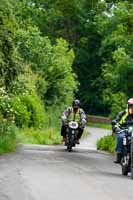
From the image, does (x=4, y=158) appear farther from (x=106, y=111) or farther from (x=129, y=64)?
(x=106, y=111)

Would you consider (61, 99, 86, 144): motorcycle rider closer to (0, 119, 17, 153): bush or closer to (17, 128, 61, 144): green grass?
(0, 119, 17, 153): bush

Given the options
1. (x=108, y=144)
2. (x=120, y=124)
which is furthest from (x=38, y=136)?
(x=120, y=124)

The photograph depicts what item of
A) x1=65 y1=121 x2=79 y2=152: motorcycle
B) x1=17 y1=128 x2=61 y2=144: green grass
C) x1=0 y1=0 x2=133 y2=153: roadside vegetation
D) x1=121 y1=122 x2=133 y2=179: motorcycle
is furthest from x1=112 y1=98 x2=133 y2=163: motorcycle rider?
x1=17 y1=128 x2=61 y2=144: green grass

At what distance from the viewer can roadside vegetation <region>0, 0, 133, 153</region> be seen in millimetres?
24531

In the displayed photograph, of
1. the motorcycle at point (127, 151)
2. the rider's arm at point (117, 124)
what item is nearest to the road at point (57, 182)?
the motorcycle at point (127, 151)

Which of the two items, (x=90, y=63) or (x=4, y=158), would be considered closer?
(x=4, y=158)

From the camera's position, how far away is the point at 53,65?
48219 mm

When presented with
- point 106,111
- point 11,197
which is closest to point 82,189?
point 11,197

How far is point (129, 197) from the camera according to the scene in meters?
11.5

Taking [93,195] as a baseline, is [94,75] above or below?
below

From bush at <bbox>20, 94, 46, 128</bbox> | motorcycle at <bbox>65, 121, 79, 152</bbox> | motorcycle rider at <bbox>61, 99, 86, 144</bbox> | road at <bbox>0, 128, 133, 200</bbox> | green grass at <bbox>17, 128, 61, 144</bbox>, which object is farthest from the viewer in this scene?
bush at <bbox>20, 94, 46, 128</bbox>

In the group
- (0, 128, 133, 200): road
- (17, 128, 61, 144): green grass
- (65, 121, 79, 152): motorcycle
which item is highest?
(0, 128, 133, 200): road

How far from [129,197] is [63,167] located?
530cm

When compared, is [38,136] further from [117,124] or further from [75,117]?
[117,124]
